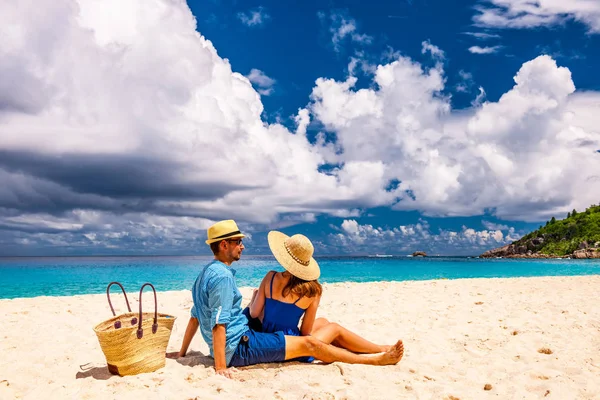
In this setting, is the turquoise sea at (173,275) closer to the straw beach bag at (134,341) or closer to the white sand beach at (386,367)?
the white sand beach at (386,367)

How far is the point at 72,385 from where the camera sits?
448 cm

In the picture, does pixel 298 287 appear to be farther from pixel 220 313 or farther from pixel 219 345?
pixel 219 345

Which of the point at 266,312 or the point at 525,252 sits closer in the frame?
the point at 266,312

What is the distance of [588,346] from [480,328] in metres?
1.58

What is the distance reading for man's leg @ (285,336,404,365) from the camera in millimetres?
4934

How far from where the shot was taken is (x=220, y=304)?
4488 millimetres

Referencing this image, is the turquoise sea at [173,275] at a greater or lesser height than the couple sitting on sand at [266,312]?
lesser

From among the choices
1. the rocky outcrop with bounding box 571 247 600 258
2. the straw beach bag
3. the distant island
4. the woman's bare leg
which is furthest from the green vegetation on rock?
the straw beach bag

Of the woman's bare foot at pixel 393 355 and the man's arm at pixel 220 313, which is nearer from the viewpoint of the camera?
the man's arm at pixel 220 313

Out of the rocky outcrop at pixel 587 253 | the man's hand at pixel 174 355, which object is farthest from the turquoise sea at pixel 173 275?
the rocky outcrop at pixel 587 253

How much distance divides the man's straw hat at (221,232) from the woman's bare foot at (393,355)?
7.58 feet

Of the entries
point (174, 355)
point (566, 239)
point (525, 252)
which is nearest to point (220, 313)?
point (174, 355)

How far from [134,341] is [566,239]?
13599 centimetres

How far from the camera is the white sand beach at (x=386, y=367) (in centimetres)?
429
